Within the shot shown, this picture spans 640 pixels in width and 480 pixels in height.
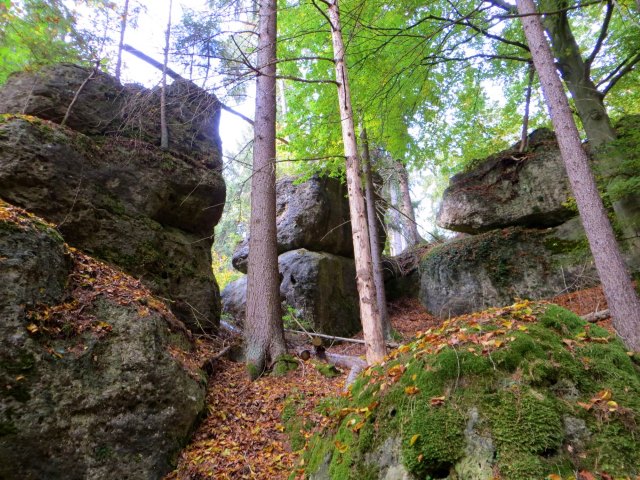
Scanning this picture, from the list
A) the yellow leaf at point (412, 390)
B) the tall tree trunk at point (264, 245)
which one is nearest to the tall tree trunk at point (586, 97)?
the tall tree trunk at point (264, 245)

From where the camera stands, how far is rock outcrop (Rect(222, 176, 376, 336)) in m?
11.3

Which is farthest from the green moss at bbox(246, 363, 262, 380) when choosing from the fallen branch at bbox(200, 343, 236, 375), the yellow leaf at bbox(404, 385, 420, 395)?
the yellow leaf at bbox(404, 385, 420, 395)

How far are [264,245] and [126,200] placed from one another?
120 inches

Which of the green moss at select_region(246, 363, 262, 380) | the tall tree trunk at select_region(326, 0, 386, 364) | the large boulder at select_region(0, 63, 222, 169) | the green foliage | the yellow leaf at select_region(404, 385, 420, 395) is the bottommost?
the yellow leaf at select_region(404, 385, 420, 395)

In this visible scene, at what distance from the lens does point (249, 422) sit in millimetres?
5031

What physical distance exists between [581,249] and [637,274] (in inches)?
71.0

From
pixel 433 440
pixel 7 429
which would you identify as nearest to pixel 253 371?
pixel 7 429

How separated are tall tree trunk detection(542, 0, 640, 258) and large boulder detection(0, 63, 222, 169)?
7.89 meters

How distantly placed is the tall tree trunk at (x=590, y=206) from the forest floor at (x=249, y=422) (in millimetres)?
2157

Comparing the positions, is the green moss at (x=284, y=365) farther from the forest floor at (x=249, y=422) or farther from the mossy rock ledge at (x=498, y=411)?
the mossy rock ledge at (x=498, y=411)

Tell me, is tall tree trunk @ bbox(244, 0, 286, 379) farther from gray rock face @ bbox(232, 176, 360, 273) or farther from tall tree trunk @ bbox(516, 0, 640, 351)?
gray rock face @ bbox(232, 176, 360, 273)

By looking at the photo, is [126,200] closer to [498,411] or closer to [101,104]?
[101,104]

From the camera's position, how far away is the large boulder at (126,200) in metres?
6.06

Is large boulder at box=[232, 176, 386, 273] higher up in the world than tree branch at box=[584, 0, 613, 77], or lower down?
lower down
